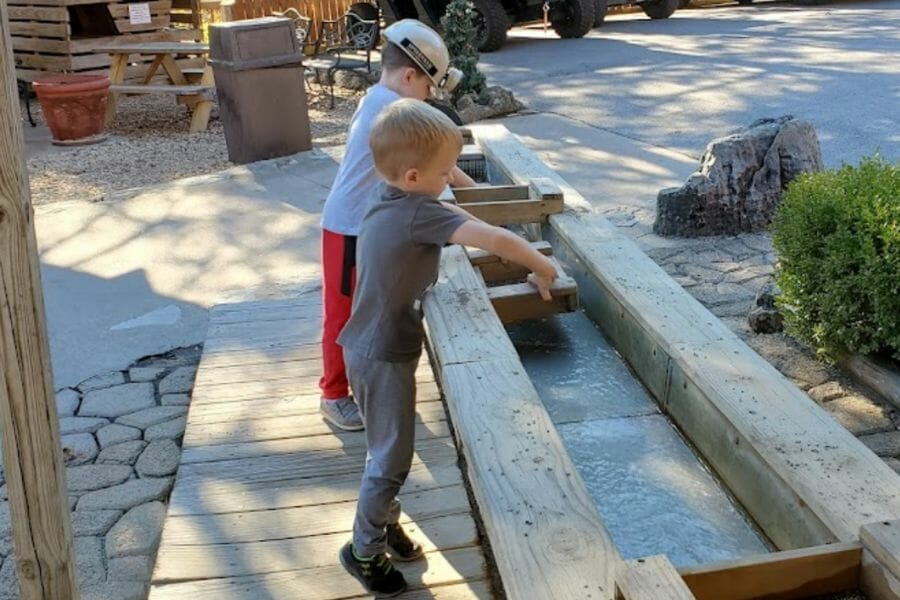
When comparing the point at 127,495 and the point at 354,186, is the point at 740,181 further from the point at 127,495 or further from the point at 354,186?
the point at 127,495

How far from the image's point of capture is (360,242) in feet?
8.45

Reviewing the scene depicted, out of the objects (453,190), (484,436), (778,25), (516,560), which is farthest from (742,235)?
(778,25)

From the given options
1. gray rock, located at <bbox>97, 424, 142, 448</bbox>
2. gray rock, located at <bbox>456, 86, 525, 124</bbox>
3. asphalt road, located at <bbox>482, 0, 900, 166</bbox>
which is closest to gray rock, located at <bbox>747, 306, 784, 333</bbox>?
gray rock, located at <bbox>97, 424, 142, 448</bbox>

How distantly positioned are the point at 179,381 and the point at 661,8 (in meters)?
16.1

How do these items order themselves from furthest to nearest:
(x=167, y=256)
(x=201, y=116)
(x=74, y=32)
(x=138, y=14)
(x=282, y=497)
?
(x=74, y=32)
(x=138, y=14)
(x=201, y=116)
(x=167, y=256)
(x=282, y=497)

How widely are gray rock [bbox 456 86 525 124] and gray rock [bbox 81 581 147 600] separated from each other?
7799 mm

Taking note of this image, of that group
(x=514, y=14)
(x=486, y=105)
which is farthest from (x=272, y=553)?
(x=514, y=14)

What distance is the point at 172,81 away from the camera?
478 inches

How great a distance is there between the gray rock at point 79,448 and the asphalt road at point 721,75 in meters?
5.84

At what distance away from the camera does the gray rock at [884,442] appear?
11.3 feet

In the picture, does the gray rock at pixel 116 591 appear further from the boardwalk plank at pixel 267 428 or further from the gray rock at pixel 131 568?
the boardwalk plank at pixel 267 428

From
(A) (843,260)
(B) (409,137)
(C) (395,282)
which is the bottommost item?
(A) (843,260)

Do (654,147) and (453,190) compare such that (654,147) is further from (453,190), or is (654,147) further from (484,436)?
(484,436)

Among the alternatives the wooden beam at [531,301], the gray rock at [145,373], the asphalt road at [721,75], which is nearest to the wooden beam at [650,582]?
the wooden beam at [531,301]
